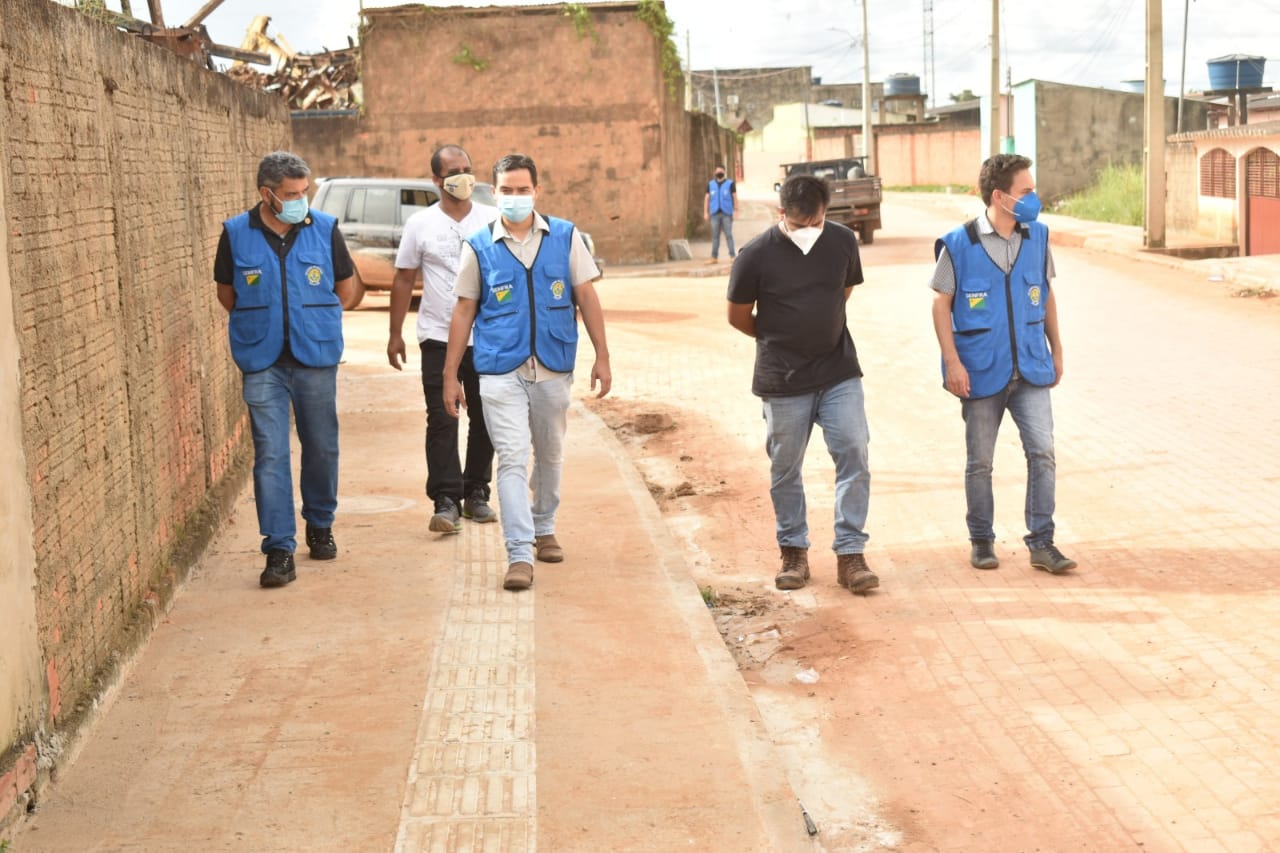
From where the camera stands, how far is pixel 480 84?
2945 cm

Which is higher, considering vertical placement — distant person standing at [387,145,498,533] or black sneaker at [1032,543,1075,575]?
distant person standing at [387,145,498,533]

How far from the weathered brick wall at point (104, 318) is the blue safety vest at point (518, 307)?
142 cm

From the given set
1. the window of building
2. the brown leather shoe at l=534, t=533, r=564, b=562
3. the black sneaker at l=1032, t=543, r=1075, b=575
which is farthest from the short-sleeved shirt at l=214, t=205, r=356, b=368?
the window of building

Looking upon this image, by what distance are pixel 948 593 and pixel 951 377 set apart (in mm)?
977

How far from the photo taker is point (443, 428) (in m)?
8.00

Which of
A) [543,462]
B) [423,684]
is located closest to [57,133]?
[423,684]

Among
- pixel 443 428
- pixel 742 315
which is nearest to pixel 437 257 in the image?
pixel 443 428

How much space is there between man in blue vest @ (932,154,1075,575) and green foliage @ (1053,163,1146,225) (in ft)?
97.3

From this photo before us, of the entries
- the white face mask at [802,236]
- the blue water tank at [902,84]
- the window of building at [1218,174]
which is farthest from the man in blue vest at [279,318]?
the blue water tank at [902,84]

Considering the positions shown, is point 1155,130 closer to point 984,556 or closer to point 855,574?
point 984,556

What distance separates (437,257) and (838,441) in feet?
7.19

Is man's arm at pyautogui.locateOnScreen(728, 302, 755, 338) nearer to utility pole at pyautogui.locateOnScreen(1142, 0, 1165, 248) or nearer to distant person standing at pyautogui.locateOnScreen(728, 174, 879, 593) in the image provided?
distant person standing at pyautogui.locateOnScreen(728, 174, 879, 593)

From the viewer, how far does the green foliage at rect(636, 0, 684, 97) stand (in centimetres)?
2925

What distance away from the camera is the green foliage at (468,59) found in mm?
29266
